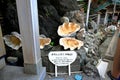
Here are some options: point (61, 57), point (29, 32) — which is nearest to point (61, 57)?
point (61, 57)

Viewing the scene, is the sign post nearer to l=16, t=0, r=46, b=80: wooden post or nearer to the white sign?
the white sign

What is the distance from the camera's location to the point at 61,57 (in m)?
2.03

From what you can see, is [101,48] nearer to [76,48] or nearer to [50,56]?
[76,48]

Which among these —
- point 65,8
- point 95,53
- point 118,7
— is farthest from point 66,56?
point 118,7

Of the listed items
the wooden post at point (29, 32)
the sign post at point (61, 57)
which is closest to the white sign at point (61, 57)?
the sign post at point (61, 57)

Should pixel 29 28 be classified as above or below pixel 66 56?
above

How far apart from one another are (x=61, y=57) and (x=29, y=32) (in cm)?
90

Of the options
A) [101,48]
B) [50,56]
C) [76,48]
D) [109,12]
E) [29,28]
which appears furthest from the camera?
[109,12]

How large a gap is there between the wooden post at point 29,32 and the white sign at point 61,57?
595mm

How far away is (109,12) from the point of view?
13.2ft

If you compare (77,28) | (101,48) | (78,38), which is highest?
(77,28)

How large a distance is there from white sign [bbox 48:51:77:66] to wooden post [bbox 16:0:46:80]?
0.60 meters

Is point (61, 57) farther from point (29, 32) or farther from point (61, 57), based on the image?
point (29, 32)

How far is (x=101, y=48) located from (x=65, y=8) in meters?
1.12
